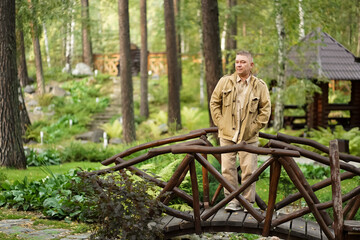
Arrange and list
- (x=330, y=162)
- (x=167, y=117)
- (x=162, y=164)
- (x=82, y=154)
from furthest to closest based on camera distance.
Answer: (x=167, y=117) < (x=82, y=154) < (x=162, y=164) < (x=330, y=162)

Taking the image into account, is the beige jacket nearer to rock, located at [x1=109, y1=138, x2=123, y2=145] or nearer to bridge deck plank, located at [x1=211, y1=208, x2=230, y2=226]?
bridge deck plank, located at [x1=211, y1=208, x2=230, y2=226]

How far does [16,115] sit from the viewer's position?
1109 cm

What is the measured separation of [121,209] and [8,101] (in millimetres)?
6470

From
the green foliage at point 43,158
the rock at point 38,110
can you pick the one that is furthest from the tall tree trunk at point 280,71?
the rock at point 38,110

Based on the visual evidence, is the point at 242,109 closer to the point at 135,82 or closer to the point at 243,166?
the point at 243,166

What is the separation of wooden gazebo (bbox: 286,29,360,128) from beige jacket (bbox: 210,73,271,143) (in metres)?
12.6

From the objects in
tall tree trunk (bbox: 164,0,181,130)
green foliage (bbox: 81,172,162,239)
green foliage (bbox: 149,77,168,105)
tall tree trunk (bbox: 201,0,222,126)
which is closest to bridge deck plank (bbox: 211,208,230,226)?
green foliage (bbox: 81,172,162,239)

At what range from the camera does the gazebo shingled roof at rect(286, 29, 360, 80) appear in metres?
18.7

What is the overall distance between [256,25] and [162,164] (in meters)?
30.5

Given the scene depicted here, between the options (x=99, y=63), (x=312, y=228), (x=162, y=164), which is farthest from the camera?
(x=99, y=63)

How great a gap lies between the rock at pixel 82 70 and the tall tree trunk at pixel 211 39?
19.0 metres

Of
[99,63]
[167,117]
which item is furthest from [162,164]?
[99,63]

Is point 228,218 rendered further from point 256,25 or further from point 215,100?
point 256,25

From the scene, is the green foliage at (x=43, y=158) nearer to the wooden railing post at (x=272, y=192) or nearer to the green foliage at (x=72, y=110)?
the green foliage at (x=72, y=110)
